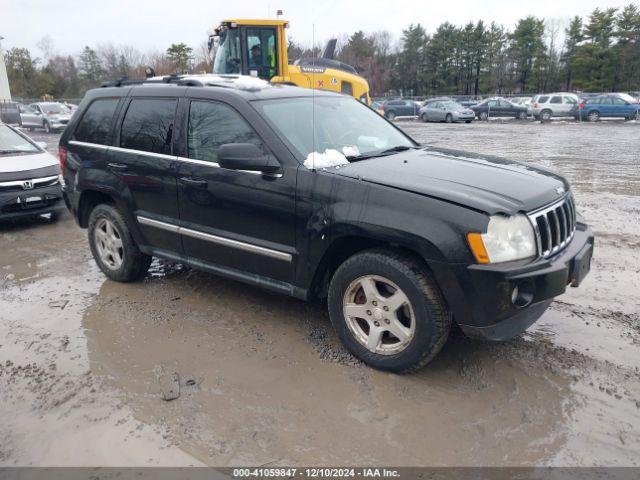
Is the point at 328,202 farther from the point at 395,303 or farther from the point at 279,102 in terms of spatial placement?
the point at 279,102

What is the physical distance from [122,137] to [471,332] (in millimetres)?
3555

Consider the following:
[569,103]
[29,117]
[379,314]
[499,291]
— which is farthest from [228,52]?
[569,103]

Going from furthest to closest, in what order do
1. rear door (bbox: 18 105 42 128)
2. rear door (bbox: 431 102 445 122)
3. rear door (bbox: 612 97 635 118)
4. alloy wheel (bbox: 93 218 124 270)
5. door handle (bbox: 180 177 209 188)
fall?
rear door (bbox: 431 102 445 122), rear door (bbox: 612 97 635 118), rear door (bbox: 18 105 42 128), alloy wheel (bbox: 93 218 124 270), door handle (bbox: 180 177 209 188)

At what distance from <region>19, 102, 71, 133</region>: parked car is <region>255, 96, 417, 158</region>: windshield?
79.5 feet

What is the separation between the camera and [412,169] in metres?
3.56

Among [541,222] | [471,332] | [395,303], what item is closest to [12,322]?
[395,303]

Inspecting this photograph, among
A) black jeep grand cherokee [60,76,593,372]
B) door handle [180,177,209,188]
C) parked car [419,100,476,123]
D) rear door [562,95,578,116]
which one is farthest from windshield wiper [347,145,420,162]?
parked car [419,100,476,123]

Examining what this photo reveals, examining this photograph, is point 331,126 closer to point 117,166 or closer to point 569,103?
point 117,166

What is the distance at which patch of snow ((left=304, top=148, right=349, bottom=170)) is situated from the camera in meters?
3.57

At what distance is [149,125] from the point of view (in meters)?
4.52

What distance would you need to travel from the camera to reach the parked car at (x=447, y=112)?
31.0 metres

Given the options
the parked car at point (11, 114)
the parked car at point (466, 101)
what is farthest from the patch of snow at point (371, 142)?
the parked car at point (466, 101)

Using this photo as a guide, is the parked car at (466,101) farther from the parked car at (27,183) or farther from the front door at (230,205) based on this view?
the front door at (230,205)

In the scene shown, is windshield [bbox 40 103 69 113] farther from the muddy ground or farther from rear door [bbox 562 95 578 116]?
rear door [bbox 562 95 578 116]
